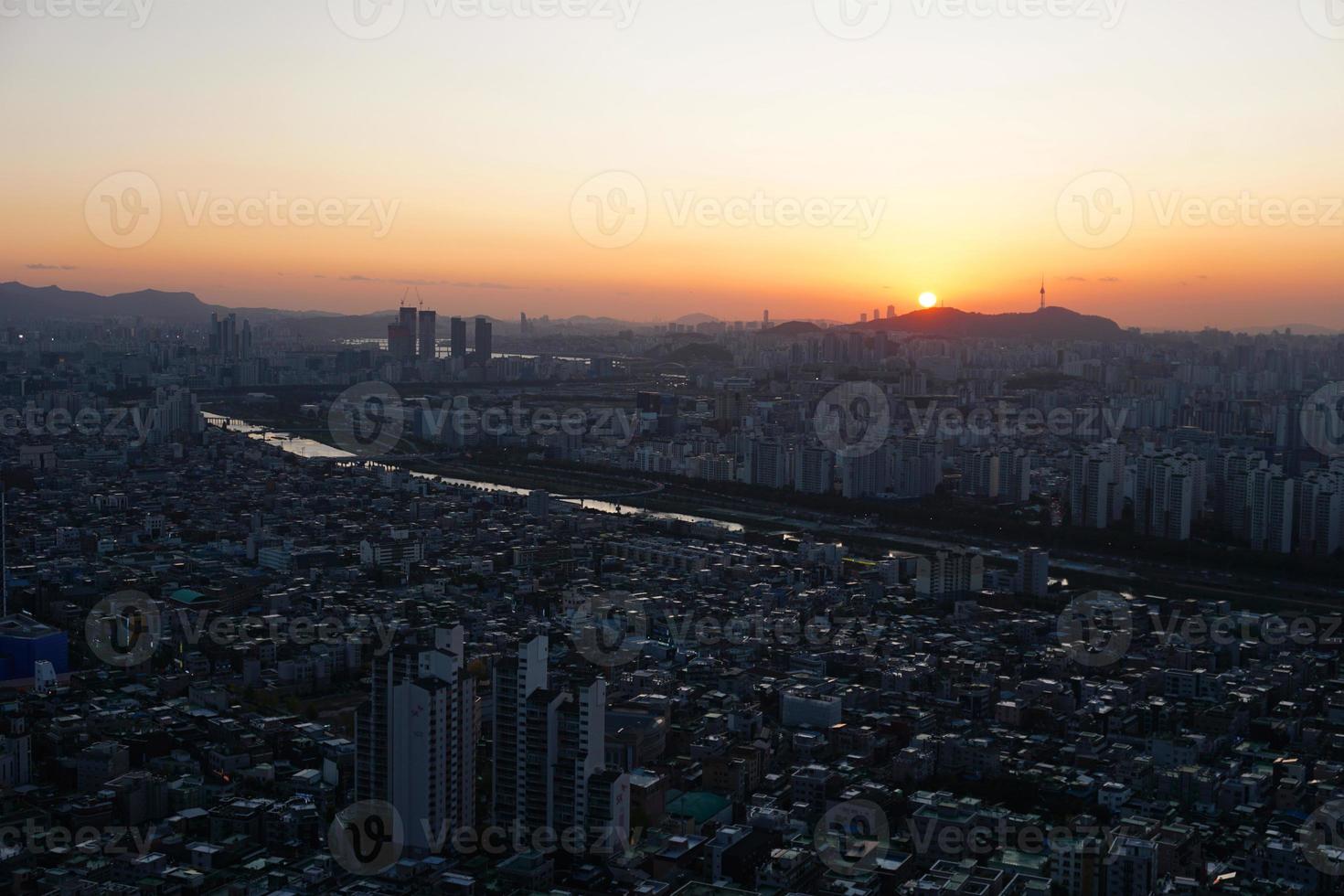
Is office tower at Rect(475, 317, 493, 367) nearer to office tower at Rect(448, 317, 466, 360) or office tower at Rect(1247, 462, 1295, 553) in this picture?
office tower at Rect(448, 317, 466, 360)

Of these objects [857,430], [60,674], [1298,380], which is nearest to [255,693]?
[60,674]

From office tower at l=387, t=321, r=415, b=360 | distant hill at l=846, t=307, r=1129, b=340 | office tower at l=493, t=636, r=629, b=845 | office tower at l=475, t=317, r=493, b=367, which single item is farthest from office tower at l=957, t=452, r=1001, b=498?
distant hill at l=846, t=307, r=1129, b=340

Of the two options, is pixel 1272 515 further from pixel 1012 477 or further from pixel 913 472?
pixel 913 472

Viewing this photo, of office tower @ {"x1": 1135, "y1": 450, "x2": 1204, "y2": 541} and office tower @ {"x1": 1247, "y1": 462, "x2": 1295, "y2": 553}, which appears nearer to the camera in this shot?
office tower @ {"x1": 1247, "y1": 462, "x2": 1295, "y2": 553}

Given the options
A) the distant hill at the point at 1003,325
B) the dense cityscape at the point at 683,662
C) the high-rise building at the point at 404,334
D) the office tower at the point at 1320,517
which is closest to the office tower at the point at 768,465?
the dense cityscape at the point at 683,662

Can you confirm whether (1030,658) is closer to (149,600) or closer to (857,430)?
(149,600)

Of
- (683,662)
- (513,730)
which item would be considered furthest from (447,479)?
(513,730)
